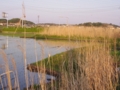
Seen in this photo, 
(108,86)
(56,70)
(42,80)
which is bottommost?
(56,70)

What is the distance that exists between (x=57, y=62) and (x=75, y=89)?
6.00m

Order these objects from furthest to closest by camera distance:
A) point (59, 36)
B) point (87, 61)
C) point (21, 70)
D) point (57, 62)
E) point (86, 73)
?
point (59, 36)
point (57, 62)
point (21, 70)
point (87, 61)
point (86, 73)

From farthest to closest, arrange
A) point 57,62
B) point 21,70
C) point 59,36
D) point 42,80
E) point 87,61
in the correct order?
point 59,36 → point 57,62 → point 21,70 → point 87,61 → point 42,80

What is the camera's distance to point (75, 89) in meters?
4.38

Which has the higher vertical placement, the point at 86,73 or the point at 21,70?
the point at 86,73

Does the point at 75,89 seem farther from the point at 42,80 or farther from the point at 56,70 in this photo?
the point at 56,70

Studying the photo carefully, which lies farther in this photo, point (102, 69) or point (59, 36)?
point (59, 36)

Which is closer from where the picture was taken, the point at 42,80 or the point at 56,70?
the point at 42,80

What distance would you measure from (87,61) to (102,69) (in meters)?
0.47

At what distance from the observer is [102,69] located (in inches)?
202

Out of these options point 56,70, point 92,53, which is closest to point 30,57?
point 56,70

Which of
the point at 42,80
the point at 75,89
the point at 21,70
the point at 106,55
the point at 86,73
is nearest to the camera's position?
the point at 42,80

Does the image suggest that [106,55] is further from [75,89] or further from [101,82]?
[75,89]

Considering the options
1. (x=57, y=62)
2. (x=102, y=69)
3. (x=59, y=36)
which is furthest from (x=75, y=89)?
(x=59, y=36)
